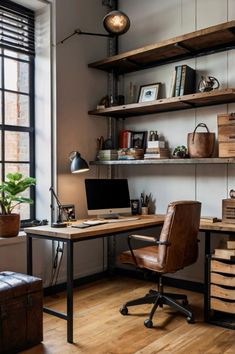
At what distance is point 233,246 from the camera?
2.90 meters

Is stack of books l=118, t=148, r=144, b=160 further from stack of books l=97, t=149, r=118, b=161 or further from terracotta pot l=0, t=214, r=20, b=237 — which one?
terracotta pot l=0, t=214, r=20, b=237

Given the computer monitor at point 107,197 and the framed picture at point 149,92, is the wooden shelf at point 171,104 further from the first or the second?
the computer monitor at point 107,197

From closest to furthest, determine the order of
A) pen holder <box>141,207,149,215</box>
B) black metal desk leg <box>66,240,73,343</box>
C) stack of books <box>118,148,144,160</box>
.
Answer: black metal desk leg <box>66,240,73,343</box>
stack of books <box>118,148,144,160</box>
pen holder <box>141,207,149,215</box>

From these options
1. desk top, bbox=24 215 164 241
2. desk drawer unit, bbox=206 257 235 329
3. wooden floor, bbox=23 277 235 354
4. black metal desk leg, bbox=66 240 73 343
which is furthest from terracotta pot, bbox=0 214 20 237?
desk drawer unit, bbox=206 257 235 329

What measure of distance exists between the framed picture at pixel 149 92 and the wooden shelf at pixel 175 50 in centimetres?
23

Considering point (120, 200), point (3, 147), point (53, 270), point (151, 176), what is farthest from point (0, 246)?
point (151, 176)

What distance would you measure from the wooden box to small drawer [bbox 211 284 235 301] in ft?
1.86

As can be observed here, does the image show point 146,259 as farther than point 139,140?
No

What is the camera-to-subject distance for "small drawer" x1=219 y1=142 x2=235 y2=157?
10.3 feet

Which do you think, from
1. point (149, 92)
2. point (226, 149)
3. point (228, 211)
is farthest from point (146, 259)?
point (149, 92)

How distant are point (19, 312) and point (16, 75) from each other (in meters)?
2.22

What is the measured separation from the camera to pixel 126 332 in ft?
9.05

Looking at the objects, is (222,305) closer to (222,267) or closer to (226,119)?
(222,267)

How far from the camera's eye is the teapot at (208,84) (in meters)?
3.35
